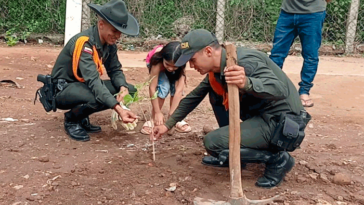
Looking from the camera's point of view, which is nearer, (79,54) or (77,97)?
(79,54)

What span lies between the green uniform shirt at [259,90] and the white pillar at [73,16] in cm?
485

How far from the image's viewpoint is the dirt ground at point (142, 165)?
3.49m

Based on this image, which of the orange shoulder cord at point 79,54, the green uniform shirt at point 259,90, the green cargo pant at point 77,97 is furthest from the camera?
the green cargo pant at point 77,97

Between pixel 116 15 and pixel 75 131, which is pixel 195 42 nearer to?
pixel 116 15

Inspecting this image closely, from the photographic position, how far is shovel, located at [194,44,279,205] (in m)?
3.09

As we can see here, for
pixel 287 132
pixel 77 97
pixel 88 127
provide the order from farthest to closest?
pixel 88 127
pixel 77 97
pixel 287 132

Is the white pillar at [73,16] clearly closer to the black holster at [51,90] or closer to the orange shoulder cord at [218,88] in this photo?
the black holster at [51,90]

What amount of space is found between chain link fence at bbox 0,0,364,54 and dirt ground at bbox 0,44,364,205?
11.6ft

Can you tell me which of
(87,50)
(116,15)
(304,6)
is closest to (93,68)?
(87,50)

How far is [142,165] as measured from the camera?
13.2 feet

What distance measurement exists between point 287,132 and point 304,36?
9.19ft

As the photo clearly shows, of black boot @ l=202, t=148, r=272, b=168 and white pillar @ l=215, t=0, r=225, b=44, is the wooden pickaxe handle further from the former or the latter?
white pillar @ l=215, t=0, r=225, b=44

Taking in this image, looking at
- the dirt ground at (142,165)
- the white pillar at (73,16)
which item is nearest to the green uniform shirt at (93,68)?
the dirt ground at (142,165)

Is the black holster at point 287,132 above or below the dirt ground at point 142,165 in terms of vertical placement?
above
